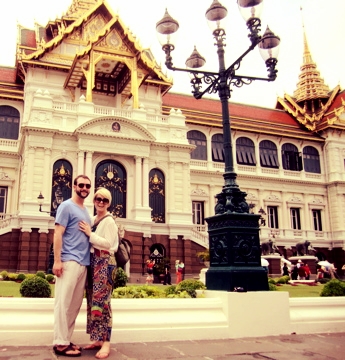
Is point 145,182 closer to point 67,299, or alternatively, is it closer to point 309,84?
point 67,299

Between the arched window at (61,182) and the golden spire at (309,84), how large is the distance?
2598 centimetres

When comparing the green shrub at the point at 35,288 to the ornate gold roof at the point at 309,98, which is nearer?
the green shrub at the point at 35,288

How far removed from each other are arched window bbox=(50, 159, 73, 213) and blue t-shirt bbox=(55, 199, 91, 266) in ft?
56.2

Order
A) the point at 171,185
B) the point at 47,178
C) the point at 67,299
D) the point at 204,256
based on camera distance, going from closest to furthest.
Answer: the point at 67,299 → the point at 47,178 → the point at 204,256 → the point at 171,185

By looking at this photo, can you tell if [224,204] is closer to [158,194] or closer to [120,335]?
[120,335]

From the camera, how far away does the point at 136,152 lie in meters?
22.5

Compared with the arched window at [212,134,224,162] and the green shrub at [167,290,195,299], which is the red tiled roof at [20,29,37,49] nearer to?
the arched window at [212,134,224,162]

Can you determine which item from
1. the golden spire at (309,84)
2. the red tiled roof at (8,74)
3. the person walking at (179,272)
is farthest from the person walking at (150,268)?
the golden spire at (309,84)

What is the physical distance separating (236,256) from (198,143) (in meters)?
24.1

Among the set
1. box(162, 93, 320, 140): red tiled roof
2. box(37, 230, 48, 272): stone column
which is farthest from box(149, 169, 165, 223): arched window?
box(162, 93, 320, 140): red tiled roof

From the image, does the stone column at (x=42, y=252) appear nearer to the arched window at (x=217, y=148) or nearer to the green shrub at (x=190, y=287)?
the green shrub at (x=190, y=287)

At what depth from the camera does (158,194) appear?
23031 millimetres

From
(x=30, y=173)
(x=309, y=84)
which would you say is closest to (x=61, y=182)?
(x=30, y=173)

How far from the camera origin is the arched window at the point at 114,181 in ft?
72.4
